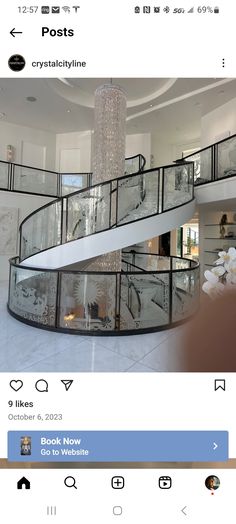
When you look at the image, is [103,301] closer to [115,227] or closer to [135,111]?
[115,227]

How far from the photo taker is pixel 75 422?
790 millimetres

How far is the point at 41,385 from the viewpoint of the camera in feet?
2.76

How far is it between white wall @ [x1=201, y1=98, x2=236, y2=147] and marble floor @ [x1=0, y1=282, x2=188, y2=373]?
5416 mm

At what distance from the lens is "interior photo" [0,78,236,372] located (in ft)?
7.07

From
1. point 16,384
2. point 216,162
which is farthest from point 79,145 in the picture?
point 16,384

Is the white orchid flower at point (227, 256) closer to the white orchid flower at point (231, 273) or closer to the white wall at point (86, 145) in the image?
the white orchid flower at point (231, 273)

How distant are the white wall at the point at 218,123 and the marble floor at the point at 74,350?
5.42 m
